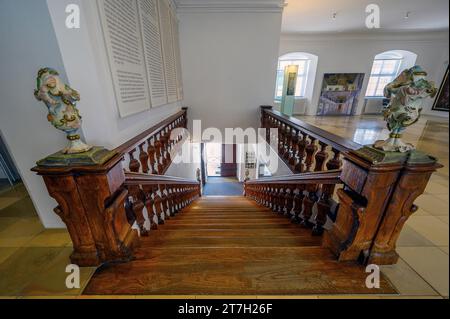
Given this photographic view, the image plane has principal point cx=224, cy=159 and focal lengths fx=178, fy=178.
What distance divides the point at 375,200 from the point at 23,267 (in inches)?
81.9

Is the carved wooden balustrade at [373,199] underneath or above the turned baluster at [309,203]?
above

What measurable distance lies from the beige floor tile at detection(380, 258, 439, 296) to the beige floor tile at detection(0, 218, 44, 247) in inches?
93.9

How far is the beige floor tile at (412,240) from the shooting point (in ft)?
3.91

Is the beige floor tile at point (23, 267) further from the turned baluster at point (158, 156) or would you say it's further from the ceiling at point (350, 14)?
the ceiling at point (350, 14)

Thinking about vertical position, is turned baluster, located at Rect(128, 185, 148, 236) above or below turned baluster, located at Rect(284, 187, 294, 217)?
above

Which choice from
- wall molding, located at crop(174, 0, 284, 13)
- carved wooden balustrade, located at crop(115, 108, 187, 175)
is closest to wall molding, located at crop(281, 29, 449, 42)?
wall molding, located at crop(174, 0, 284, 13)

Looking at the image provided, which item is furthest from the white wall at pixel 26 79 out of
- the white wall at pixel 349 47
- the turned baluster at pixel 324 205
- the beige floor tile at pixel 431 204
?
the white wall at pixel 349 47

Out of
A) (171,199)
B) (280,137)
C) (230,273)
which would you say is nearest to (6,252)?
(171,199)

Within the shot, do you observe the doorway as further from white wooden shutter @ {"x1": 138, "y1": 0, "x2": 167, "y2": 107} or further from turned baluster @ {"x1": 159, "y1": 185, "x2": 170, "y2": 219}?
turned baluster @ {"x1": 159, "y1": 185, "x2": 170, "y2": 219}

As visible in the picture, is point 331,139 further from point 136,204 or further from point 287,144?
point 136,204

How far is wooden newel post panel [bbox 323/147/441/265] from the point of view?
81 cm

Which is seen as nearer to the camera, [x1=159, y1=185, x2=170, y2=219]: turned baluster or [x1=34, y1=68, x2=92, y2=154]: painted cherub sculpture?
[x1=34, y1=68, x2=92, y2=154]: painted cherub sculpture

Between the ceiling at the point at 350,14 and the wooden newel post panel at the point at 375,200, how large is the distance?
4.28m

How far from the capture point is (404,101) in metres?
0.78
